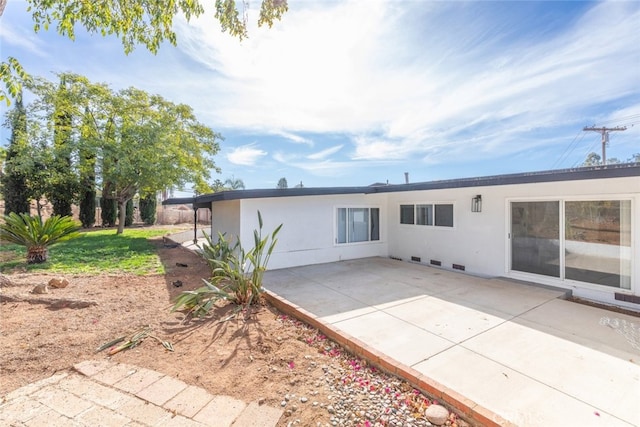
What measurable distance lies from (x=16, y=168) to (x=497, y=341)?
21.5 metres

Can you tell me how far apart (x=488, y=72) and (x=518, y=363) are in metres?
8.42

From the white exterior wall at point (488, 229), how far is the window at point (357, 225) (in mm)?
640

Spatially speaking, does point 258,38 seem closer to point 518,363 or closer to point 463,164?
point 518,363

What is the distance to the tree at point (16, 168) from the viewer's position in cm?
1462

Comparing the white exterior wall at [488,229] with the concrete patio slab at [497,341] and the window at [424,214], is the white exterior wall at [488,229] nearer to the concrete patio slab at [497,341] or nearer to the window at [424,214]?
the window at [424,214]

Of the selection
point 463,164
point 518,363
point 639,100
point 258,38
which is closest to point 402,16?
point 258,38

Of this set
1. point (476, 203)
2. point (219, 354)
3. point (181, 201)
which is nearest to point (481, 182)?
point (476, 203)

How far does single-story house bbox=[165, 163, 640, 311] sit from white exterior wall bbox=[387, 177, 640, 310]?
0.02 m

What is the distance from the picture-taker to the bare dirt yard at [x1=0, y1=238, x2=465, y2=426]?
108 inches

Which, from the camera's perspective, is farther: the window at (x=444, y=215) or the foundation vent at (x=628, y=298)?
the window at (x=444, y=215)

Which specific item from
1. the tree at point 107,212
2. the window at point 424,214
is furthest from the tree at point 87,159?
the window at point 424,214

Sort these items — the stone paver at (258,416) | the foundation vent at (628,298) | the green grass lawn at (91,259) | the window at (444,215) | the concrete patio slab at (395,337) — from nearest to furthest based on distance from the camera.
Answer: the stone paver at (258,416) < the concrete patio slab at (395,337) < the foundation vent at (628,298) < the green grass lawn at (91,259) < the window at (444,215)

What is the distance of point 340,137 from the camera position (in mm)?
19281

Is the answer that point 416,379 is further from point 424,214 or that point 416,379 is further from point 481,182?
point 424,214
